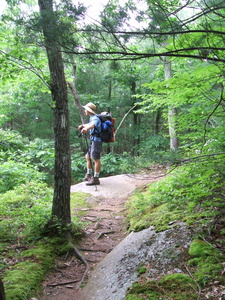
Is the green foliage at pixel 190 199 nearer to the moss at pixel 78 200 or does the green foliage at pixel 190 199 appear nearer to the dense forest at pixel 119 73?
the dense forest at pixel 119 73

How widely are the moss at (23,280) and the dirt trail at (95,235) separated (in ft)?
0.51

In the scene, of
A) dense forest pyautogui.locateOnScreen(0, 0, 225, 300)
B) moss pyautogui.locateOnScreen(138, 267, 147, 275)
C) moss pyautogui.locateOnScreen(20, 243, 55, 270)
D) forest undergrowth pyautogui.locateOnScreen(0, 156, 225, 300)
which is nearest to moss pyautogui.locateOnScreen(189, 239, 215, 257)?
forest undergrowth pyautogui.locateOnScreen(0, 156, 225, 300)

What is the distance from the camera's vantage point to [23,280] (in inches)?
109

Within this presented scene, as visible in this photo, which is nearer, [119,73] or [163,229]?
[163,229]

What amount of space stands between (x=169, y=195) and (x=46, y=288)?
2.72 metres

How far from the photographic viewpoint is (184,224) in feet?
10.5

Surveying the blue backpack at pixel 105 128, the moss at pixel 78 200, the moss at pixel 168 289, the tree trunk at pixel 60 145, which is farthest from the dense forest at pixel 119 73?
the blue backpack at pixel 105 128

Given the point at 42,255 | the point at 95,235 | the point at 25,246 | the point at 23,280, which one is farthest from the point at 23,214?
the point at 23,280

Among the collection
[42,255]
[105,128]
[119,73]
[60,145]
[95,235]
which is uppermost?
[119,73]

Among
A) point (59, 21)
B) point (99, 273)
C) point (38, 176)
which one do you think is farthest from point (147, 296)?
point (38, 176)

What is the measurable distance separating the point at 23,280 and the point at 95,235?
6.54 ft

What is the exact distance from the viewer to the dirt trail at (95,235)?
2973 millimetres

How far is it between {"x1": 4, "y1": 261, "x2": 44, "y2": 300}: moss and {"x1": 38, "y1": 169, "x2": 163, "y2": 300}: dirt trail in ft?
0.51

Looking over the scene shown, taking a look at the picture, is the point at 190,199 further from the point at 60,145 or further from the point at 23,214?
the point at 23,214
